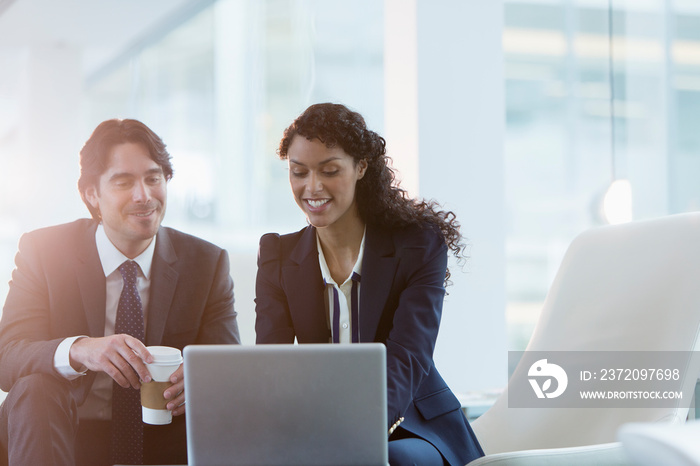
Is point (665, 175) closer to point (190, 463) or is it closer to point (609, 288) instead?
point (609, 288)

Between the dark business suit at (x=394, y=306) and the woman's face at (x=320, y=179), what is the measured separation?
0.45 feet

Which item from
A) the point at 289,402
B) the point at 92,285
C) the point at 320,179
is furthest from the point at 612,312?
the point at 92,285

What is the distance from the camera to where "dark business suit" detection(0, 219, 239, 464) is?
1.84 m

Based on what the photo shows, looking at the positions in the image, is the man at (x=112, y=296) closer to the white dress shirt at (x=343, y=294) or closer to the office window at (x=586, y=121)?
the white dress shirt at (x=343, y=294)

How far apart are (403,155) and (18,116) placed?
4.52 m

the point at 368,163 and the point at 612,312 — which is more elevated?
the point at 368,163

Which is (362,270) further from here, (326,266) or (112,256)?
(112,256)

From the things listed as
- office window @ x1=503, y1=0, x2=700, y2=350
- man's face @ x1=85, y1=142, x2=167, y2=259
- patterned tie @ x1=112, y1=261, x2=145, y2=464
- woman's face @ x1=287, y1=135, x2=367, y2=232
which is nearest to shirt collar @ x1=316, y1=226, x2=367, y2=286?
woman's face @ x1=287, y1=135, x2=367, y2=232

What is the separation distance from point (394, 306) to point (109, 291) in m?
0.72

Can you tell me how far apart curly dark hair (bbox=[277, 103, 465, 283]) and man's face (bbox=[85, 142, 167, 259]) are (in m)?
0.34

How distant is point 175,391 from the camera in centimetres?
152

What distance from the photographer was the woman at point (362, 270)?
1675mm

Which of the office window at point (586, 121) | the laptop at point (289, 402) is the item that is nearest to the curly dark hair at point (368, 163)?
the laptop at point (289, 402)

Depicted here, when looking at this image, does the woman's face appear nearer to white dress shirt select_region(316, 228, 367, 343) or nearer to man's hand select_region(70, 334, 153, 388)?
white dress shirt select_region(316, 228, 367, 343)
